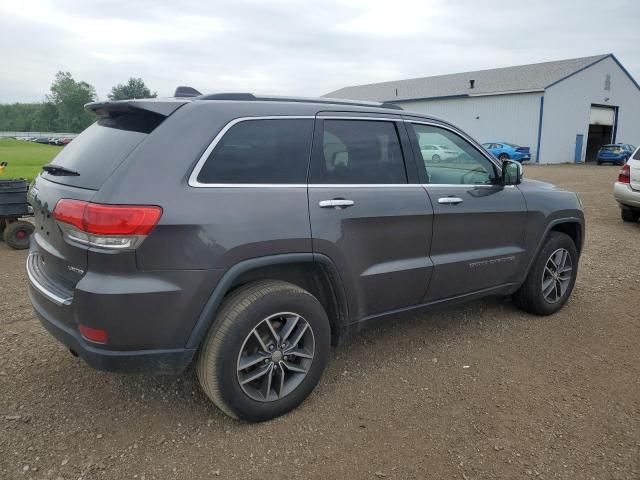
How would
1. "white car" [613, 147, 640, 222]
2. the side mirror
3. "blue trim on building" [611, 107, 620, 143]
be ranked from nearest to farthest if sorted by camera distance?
the side mirror, "white car" [613, 147, 640, 222], "blue trim on building" [611, 107, 620, 143]

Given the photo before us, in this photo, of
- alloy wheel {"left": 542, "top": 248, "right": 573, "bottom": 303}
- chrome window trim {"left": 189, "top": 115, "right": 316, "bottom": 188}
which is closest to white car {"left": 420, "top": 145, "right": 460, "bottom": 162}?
chrome window trim {"left": 189, "top": 115, "right": 316, "bottom": 188}

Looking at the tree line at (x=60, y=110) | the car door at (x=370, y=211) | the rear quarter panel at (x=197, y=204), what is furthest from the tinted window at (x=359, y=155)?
the tree line at (x=60, y=110)

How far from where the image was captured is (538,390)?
11.1 feet

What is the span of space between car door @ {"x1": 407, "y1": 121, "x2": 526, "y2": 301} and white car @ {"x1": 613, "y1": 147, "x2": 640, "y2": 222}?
6.30m

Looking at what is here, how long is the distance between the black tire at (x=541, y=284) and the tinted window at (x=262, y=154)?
2.54 m

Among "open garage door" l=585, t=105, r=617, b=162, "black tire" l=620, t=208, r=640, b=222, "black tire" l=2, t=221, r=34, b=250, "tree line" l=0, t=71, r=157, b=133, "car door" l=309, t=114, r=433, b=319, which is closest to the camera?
"car door" l=309, t=114, r=433, b=319

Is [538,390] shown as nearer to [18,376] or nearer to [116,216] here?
[116,216]

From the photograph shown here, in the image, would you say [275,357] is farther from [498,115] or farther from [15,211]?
[498,115]

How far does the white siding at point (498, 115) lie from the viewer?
32.8 meters

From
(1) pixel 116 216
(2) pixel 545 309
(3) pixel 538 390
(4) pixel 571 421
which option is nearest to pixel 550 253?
(2) pixel 545 309

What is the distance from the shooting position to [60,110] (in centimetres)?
9406

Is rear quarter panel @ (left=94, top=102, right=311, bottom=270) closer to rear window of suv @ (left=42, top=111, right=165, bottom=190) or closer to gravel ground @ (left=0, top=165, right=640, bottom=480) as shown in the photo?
rear window of suv @ (left=42, top=111, right=165, bottom=190)

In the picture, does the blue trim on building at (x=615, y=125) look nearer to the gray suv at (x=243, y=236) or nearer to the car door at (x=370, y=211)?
the gray suv at (x=243, y=236)

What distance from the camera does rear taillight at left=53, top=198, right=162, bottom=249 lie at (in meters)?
2.42
